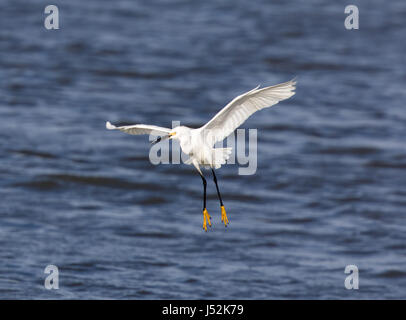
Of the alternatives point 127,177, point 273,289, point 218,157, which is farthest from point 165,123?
point 218,157

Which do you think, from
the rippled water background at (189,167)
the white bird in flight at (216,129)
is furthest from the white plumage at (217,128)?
the rippled water background at (189,167)

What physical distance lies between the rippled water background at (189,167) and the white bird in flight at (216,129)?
5552 millimetres

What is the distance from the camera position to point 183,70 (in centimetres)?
2859

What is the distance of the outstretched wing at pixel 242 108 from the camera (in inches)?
394

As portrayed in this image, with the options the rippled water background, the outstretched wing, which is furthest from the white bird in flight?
the rippled water background

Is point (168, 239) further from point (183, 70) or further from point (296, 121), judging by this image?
point (183, 70)

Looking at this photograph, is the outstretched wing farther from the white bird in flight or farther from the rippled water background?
the rippled water background

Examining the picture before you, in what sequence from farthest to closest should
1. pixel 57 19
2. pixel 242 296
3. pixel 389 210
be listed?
pixel 57 19 → pixel 389 210 → pixel 242 296

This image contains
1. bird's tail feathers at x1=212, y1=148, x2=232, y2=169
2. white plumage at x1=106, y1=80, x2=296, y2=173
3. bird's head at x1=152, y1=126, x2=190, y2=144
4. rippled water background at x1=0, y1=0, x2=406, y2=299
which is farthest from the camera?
rippled water background at x1=0, y1=0, x2=406, y2=299

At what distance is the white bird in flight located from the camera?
9.77m

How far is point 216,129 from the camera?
10406 millimetres

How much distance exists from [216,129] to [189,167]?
11680mm

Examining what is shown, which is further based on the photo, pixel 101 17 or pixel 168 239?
pixel 101 17
